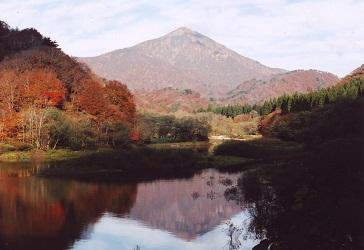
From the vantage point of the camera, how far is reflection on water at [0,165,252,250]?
26359 millimetres

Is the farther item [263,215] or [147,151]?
[147,151]

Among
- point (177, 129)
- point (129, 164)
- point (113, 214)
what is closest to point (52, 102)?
point (129, 164)

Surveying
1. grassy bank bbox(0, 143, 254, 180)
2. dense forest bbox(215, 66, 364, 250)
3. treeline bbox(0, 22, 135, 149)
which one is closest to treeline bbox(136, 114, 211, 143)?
treeline bbox(0, 22, 135, 149)

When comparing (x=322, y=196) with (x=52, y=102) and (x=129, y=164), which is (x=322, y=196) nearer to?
(x=129, y=164)

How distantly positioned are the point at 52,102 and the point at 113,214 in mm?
45986

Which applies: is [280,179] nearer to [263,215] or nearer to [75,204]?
[263,215]

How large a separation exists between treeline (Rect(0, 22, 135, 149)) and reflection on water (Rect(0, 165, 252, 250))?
2018 cm

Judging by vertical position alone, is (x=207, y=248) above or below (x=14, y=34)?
below

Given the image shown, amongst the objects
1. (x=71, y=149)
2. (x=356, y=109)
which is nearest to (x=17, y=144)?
(x=71, y=149)

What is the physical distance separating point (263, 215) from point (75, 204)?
1619 centimetres

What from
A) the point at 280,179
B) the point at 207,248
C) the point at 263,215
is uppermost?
the point at 280,179

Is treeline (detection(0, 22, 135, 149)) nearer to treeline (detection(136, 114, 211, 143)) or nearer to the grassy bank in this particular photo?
the grassy bank

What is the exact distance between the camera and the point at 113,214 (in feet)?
107

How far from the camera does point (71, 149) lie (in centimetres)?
6612
